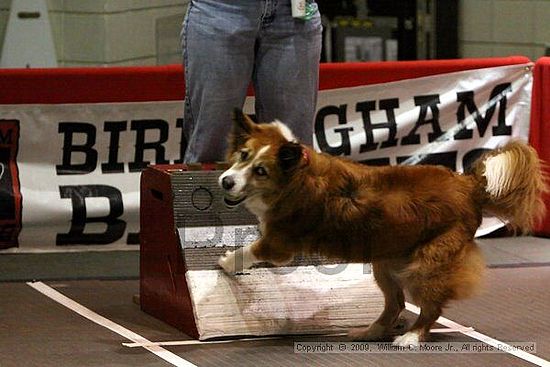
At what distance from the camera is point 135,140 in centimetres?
642

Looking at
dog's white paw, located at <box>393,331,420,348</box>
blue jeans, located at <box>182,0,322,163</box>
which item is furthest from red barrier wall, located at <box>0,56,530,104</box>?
dog's white paw, located at <box>393,331,420,348</box>

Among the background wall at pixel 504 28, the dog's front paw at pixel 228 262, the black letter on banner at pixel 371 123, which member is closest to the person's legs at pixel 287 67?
the dog's front paw at pixel 228 262

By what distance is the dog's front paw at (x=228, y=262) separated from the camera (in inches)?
181

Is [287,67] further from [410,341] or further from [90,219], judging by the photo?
[90,219]

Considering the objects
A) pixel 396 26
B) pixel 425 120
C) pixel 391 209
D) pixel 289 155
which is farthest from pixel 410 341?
pixel 396 26

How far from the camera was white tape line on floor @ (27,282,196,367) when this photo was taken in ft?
14.6

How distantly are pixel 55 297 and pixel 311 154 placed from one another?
1.73 meters

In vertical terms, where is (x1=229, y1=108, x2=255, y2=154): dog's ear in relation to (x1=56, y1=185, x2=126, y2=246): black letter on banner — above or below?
above

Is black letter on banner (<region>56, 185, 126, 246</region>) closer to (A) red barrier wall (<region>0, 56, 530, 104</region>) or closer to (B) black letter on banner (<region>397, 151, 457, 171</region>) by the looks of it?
(A) red barrier wall (<region>0, 56, 530, 104</region>)

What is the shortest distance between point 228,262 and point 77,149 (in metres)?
2.01

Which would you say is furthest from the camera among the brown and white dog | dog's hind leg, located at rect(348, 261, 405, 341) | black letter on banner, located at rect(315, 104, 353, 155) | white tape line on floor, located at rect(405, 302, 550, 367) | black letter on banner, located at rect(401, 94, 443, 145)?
black letter on banner, located at rect(401, 94, 443, 145)

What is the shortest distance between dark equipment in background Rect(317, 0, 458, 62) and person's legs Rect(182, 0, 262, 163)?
17.7ft

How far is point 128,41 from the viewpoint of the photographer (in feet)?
28.4

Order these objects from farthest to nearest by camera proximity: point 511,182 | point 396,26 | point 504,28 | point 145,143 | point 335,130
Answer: point 396,26
point 504,28
point 335,130
point 145,143
point 511,182
